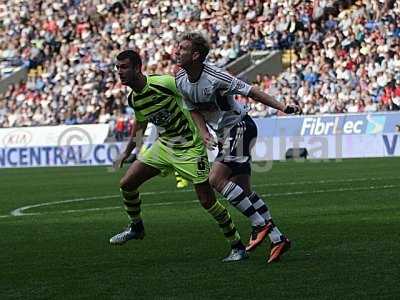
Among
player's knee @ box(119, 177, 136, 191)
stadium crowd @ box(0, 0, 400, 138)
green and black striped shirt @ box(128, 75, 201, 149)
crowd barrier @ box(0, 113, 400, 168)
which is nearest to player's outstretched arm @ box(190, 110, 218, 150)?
green and black striped shirt @ box(128, 75, 201, 149)

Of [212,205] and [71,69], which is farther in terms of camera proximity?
[71,69]

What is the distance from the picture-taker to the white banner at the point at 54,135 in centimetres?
3838

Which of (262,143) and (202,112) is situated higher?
(202,112)

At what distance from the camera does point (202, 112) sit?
10.7 metres

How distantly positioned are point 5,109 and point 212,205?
35.3 m

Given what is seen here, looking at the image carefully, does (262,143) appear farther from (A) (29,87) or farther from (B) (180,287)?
(B) (180,287)

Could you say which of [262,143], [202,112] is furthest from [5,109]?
[202,112]

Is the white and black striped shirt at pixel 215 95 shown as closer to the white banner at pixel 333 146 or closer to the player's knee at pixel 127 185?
the player's knee at pixel 127 185

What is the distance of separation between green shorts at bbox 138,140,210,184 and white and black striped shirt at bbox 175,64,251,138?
1.24 ft

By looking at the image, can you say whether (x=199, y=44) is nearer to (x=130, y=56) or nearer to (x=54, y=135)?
(x=130, y=56)

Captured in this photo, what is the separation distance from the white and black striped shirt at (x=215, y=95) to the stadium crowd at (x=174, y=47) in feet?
74.2

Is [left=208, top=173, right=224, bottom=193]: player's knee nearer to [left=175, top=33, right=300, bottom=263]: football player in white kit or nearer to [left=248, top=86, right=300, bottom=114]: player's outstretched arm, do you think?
[left=175, top=33, right=300, bottom=263]: football player in white kit

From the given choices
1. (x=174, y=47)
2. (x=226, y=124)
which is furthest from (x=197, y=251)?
(x=174, y=47)

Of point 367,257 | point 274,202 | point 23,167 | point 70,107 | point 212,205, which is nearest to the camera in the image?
point 367,257
